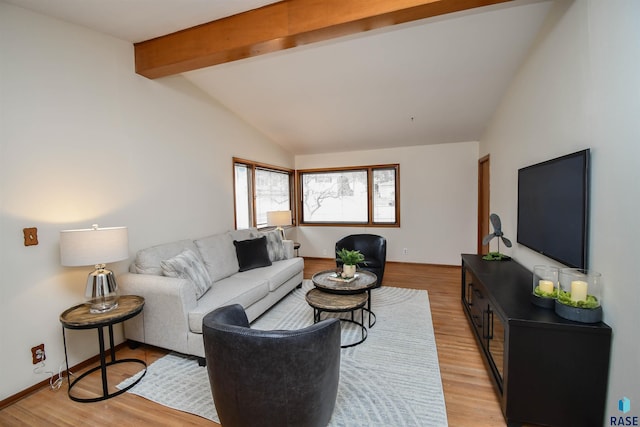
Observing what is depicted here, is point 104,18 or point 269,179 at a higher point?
point 104,18

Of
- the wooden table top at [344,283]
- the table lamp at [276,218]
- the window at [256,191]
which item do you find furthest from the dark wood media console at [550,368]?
the window at [256,191]

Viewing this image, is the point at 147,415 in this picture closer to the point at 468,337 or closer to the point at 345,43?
the point at 468,337

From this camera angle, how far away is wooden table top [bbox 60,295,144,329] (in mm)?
1942

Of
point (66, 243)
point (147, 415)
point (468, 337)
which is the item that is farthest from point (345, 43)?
point (147, 415)

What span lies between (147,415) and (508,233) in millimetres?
3796

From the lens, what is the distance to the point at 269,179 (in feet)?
17.6

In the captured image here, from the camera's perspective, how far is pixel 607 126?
161cm

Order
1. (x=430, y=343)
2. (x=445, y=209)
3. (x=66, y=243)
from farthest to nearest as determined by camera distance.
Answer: (x=445, y=209) → (x=430, y=343) → (x=66, y=243)

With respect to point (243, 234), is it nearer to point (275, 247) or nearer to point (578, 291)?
point (275, 247)

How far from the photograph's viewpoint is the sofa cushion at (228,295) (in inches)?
91.7

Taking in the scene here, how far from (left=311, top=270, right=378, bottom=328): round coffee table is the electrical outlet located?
2228mm

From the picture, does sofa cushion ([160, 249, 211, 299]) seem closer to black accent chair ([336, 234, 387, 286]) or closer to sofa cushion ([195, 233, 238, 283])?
sofa cushion ([195, 233, 238, 283])

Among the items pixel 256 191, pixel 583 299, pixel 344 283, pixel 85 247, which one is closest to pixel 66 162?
pixel 85 247

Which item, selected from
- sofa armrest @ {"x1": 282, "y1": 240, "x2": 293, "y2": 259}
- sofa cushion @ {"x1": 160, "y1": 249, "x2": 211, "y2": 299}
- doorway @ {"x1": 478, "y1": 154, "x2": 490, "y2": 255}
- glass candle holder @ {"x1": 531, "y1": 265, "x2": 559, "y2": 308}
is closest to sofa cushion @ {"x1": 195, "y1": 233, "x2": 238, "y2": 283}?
sofa cushion @ {"x1": 160, "y1": 249, "x2": 211, "y2": 299}
